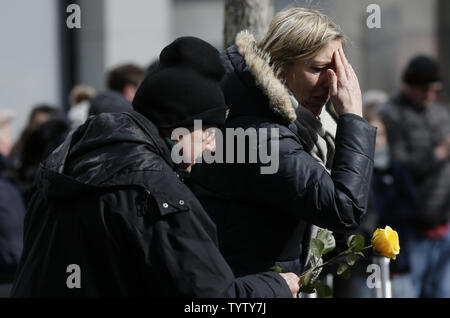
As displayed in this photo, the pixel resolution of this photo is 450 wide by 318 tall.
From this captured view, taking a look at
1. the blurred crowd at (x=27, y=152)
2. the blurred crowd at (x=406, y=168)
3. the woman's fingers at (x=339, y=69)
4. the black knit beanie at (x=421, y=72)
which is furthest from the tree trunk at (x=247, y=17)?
the black knit beanie at (x=421, y=72)

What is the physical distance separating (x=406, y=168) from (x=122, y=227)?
4.69 meters

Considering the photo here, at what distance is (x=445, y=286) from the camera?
→ 6.47 meters

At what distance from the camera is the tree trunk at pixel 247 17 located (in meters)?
4.30

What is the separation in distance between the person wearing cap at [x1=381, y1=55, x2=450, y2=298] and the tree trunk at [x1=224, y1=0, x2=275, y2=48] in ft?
8.47

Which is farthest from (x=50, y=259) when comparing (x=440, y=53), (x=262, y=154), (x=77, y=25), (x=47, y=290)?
(x=440, y=53)

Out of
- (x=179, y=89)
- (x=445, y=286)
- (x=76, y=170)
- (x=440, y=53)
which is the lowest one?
(x=445, y=286)

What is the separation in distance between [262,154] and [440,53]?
422 inches

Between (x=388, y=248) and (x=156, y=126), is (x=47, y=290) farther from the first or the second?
(x=388, y=248)

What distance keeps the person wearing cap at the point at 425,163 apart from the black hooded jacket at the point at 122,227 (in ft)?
13.9

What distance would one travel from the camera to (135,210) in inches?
89.6

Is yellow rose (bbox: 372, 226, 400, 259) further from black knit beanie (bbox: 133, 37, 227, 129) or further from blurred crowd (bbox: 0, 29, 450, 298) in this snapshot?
blurred crowd (bbox: 0, 29, 450, 298)

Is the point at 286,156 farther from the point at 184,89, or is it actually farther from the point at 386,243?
the point at 184,89

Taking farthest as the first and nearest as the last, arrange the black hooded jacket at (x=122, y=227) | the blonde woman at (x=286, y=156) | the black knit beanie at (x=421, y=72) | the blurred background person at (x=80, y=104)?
the blurred background person at (x=80, y=104), the black knit beanie at (x=421, y=72), the blonde woman at (x=286, y=156), the black hooded jacket at (x=122, y=227)

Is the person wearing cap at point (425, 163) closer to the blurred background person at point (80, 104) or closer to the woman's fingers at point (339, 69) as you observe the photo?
the blurred background person at point (80, 104)
